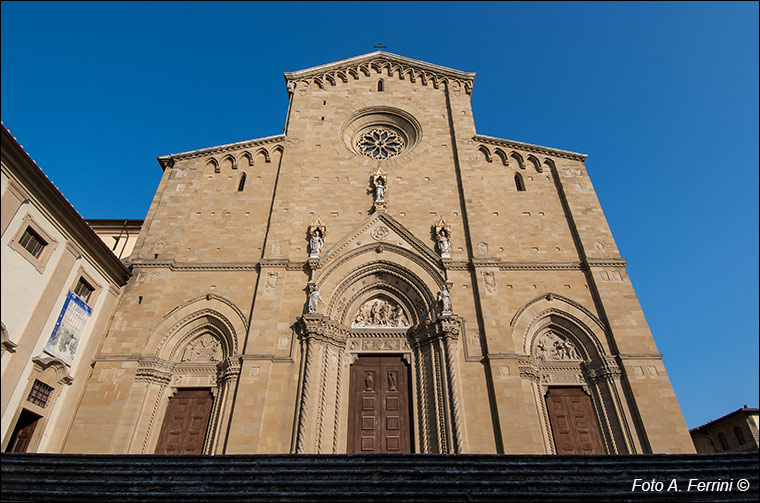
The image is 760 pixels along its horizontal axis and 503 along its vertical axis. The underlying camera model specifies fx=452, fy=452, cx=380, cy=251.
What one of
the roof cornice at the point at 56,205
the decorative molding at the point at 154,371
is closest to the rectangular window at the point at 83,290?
the roof cornice at the point at 56,205

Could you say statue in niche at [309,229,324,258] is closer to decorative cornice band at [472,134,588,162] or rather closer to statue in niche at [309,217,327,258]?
statue in niche at [309,217,327,258]

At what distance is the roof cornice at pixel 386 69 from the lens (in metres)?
19.7

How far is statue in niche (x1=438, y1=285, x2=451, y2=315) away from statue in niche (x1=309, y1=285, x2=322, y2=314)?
3.62 metres

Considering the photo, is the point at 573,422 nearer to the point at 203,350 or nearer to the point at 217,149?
the point at 203,350

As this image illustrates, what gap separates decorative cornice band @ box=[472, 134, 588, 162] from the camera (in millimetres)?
17406

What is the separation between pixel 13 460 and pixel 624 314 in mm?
14731

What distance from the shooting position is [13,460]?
309 inches

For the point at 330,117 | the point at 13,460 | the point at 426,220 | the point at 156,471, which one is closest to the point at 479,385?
the point at 426,220

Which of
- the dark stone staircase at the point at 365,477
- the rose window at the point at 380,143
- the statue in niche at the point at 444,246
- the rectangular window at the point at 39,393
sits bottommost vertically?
the dark stone staircase at the point at 365,477

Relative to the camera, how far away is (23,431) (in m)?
10.8

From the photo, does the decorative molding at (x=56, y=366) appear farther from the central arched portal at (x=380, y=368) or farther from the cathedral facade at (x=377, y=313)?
the central arched portal at (x=380, y=368)

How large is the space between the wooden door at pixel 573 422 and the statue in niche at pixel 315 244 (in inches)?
319

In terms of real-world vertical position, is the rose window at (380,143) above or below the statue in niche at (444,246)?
above

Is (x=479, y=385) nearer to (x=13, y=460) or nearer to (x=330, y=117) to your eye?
(x=13, y=460)
